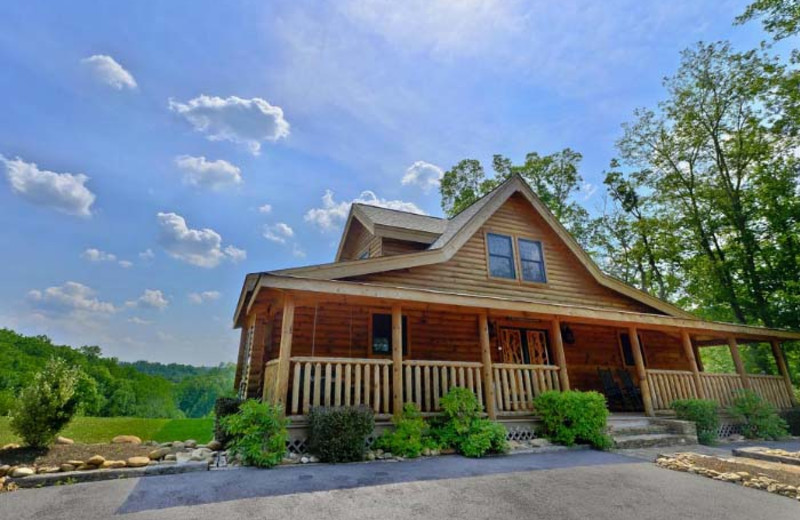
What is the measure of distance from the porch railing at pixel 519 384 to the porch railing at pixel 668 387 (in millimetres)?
3149

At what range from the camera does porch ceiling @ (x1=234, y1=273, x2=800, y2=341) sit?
262 inches

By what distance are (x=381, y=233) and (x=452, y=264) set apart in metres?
2.33

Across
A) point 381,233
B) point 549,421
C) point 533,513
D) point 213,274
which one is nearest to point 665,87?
point 381,233

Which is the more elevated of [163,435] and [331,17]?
[331,17]

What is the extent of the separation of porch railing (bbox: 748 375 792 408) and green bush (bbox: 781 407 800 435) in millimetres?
369

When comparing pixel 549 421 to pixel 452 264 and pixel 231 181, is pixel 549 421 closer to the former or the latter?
pixel 452 264

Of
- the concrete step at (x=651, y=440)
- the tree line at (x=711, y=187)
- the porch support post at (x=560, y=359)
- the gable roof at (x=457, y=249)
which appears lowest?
the concrete step at (x=651, y=440)

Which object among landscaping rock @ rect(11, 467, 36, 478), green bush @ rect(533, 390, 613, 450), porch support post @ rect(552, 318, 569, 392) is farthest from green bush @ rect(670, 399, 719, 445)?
landscaping rock @ rect(11, 467, 36, 478)

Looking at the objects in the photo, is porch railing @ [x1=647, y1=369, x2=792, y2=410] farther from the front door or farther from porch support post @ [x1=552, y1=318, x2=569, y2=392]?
porch support post @ [x1=552, y1=318, x2=569, y2=392]

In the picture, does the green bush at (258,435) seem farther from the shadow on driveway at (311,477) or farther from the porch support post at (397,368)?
the porch support post at (397,368)

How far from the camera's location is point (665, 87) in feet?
69.3

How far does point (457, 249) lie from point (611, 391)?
6.72 m

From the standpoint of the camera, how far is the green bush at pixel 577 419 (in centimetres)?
746

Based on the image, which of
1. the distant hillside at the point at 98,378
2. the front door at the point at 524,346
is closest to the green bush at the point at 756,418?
the front door at the point at 524,346
